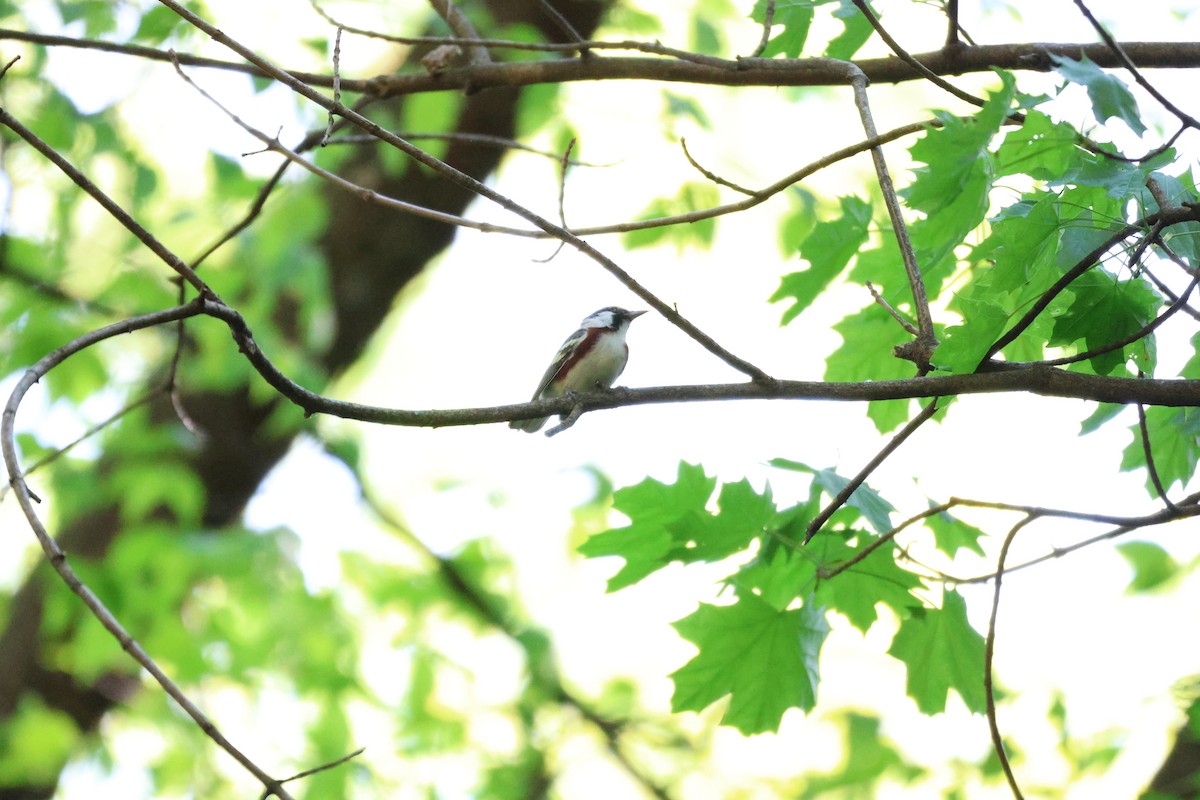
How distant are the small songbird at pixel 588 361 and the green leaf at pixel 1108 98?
Result: 2709mm

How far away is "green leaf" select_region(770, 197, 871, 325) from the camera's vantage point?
2387mm

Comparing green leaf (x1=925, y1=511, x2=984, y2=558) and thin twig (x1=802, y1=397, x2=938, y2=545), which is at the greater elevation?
green leaf (x1=925, y1=511, x2=984, y2=558)

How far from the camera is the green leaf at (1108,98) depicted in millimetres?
1608

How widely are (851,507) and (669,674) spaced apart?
0.50 m

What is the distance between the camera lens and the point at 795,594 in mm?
2137

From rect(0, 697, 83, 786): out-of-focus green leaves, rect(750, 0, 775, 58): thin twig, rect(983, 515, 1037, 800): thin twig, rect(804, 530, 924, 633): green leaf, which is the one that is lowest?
rect(983, 515, 1037, 800): thin twig

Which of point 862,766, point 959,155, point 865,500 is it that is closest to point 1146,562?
point 862,766

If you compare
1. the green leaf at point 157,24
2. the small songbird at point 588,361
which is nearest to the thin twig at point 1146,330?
the small songbird at point 588,361

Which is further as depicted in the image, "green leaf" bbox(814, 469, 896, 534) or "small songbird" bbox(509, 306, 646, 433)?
"small songbird" bbox(509, 306, 646, 433)

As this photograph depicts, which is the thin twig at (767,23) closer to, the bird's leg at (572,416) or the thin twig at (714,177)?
the thin twig at (714,177)

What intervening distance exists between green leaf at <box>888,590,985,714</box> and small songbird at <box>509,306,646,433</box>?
2.13m

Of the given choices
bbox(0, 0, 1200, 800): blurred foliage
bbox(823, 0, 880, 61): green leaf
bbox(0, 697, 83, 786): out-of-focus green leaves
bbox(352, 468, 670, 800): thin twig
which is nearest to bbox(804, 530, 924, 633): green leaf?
bbox(0, 0, 1200, 800): blurred foliage

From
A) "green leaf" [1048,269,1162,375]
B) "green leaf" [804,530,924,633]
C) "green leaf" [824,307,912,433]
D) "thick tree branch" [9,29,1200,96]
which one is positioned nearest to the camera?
"green leaf" [1048,269,1162,375]

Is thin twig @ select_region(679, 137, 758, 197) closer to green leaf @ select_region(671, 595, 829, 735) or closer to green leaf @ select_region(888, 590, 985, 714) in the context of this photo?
green leaf @ select_region(671, 595, 829, 735)
